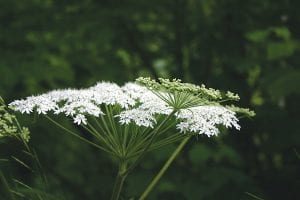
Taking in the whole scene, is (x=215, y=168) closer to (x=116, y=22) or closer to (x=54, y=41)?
(x=116, y=22)

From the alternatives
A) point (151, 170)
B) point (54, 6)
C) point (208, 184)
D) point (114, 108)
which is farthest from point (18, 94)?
point (114, 108)

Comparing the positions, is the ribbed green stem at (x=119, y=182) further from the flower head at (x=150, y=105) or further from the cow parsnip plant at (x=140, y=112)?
the flower head at (x=150, y=105)

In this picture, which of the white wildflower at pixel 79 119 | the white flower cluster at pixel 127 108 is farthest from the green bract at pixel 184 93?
the white wildflower at pixel 79 119

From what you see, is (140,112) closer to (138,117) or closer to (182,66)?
(138,117)

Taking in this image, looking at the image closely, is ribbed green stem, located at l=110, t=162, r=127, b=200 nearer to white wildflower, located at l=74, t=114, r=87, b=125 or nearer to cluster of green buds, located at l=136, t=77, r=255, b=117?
white wildflower, located at l=74, t=114, r=87, b=125

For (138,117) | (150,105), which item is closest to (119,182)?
(138,117)

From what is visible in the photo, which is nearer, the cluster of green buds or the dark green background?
the cluster of green buds

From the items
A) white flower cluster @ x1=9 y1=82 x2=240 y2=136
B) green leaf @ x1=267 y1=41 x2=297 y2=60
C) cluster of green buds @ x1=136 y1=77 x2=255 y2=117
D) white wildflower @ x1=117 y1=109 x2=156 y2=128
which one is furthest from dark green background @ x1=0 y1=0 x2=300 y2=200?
cluster of green buds @ x1=136 y1=77 x2=255 y2=117
